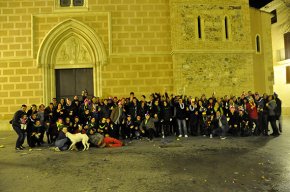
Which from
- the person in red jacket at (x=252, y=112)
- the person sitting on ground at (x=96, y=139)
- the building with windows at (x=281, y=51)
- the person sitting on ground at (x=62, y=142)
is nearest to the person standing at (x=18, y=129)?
the person sitting on ground at (x=62, y=142)

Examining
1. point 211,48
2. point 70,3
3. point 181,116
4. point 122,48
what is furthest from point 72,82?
point 211,48

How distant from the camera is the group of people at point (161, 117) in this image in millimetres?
9913

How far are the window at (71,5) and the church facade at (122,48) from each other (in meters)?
0.03

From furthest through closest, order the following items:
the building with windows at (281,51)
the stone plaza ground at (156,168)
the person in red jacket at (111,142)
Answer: the building with windows at (281,51) < the person in red jacket at (111,142) < the stone plaza ground at (156,168)

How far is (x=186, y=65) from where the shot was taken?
1379 cm

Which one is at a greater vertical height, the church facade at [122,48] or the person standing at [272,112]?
the church facade at [122,48]

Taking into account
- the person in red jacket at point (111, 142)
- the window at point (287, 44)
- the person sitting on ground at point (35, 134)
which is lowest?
the person in red jacket at point (111, 142)

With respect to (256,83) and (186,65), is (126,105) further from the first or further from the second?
(256,83)

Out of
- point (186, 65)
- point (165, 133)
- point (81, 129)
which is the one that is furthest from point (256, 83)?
point (81, 129)

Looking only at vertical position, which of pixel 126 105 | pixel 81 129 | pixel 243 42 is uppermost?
pixel 243 42

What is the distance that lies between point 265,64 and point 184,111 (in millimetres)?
10012

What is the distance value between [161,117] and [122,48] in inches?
200

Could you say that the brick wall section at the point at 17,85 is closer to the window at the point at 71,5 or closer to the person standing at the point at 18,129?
the window at the point at 71,5

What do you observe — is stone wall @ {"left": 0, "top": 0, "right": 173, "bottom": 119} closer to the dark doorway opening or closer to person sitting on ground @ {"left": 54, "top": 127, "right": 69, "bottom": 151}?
the dark doorway opening
